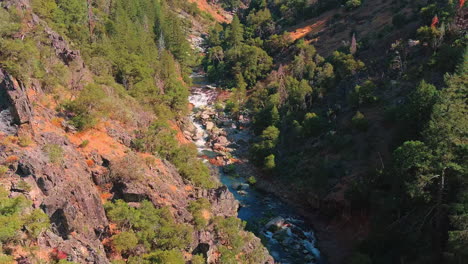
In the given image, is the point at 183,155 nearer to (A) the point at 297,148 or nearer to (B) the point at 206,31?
(A) the point at 297,148

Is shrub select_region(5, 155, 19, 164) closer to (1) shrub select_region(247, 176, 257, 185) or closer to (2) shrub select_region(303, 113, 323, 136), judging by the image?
(1) shrub select_region(247, 176, 257, 185)

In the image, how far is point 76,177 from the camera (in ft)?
103

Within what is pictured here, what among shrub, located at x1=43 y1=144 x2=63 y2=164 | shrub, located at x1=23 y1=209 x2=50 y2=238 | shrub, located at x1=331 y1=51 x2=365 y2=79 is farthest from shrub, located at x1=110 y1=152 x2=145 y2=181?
shrub, located at x1=331 y1=51 x2=365 y2=79

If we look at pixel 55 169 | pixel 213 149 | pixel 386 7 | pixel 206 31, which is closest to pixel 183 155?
pixel 55 169

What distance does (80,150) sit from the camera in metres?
36.5

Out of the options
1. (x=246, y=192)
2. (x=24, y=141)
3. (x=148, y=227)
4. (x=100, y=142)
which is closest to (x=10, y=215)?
(x=24, y=141)

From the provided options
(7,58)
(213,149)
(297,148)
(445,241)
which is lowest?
(213,149)

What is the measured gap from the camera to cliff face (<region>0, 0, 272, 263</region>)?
85.8 feet

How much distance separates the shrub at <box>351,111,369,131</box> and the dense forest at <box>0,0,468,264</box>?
241 mm

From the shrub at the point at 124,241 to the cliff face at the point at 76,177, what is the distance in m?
0.98

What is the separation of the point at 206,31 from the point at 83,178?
145 metres

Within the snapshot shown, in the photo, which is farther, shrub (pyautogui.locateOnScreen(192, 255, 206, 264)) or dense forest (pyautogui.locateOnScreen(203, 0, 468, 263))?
dense forest (pyautogui.locateOnScreen(203, 0, 468, 263))

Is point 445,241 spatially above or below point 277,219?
above

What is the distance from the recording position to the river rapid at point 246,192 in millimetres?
49522
